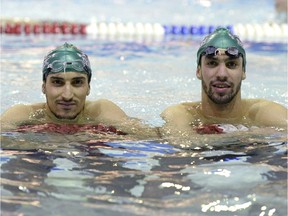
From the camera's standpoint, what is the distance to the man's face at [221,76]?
11.9ft

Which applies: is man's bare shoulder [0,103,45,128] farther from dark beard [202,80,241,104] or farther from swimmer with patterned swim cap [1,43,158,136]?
dark beard [202,80,241,104]

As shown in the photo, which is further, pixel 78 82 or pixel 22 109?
pixel 22 109

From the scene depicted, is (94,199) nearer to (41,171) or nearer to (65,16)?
(41,171)

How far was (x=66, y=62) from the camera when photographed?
12.0 ft

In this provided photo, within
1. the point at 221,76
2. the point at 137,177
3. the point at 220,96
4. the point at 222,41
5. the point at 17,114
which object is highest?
the point at 222,41

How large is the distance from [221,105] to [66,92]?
100 centimetres

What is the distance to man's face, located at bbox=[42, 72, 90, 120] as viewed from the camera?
3597mm

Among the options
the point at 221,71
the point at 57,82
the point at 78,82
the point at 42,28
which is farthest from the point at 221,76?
the point at 42,28

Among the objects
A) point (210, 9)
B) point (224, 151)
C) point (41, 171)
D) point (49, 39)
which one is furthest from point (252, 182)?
point (210, 9)

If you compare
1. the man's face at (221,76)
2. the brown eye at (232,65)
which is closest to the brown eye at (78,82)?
the man's face at (221,76)

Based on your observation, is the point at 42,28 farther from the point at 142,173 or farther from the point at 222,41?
the point at 142,173

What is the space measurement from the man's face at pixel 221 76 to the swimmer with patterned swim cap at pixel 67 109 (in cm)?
47

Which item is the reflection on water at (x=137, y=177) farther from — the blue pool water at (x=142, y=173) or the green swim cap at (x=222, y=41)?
the green swim cap at (x=222, y=41)

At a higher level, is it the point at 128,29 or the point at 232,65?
the point at 232,65
